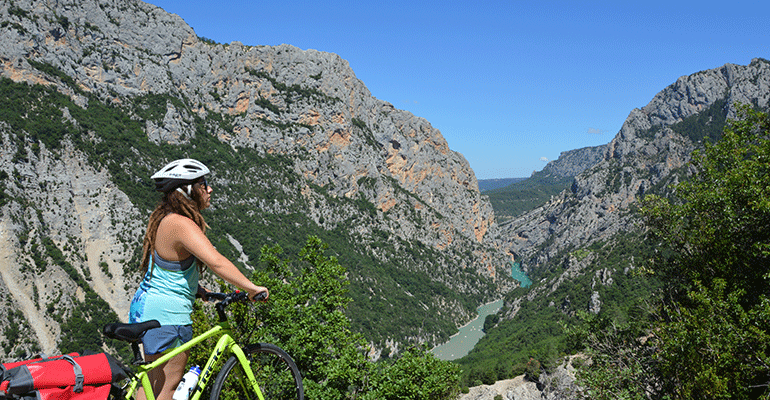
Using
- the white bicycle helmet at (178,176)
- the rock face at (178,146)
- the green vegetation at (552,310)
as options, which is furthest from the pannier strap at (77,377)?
the rock face at (178,146)

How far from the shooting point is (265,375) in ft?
20.1

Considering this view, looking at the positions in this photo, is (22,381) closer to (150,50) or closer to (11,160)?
(11,160)

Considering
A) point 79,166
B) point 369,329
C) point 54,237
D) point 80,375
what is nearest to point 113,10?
point 79,166

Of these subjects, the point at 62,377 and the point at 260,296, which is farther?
the point at 260,296

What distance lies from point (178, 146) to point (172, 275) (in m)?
108

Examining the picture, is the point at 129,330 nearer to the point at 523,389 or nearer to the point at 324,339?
the point at 324,339

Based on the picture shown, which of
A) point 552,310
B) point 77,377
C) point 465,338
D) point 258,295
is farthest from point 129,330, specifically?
point 465,338

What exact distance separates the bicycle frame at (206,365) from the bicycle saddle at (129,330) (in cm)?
29

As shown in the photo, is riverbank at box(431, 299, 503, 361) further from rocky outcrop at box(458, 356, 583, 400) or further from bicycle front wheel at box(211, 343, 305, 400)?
bicycle front wheel at box(211, 343, 305, 400)

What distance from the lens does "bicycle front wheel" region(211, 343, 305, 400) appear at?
12.4 ft

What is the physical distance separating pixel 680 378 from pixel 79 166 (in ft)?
278

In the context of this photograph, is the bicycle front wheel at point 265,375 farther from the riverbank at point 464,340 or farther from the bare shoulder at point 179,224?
the riverbank at point 464,340

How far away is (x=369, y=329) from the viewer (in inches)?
3691

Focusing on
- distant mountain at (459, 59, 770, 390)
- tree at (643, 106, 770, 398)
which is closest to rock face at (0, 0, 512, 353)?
distant mountain at (459, 59, 770, 390)
